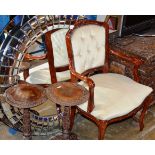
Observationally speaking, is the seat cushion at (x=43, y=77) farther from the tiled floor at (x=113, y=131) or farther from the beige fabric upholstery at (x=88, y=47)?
the tiled floor at (x=113, y=131)

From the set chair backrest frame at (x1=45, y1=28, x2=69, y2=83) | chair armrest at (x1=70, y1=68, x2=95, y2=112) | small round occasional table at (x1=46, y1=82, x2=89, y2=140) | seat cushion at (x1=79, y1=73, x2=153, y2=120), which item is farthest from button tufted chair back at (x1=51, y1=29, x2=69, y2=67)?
small round occasional table at (x1=46, y1=82, x2=89, y2=140)

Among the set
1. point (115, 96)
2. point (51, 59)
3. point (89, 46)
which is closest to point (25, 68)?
point (51, 59)

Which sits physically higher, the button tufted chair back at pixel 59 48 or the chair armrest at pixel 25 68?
the button tufted chair back at pixel 59 48

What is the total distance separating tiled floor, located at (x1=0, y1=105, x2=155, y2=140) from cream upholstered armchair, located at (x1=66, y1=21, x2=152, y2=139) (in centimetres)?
13

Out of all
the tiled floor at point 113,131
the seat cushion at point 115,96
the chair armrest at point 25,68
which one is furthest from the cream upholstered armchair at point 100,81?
the chair armrest at point 25,68

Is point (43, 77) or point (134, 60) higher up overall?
point (134, 60)

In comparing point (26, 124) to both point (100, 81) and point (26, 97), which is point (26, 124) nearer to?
point (26, 97)

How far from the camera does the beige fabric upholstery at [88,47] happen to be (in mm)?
2676

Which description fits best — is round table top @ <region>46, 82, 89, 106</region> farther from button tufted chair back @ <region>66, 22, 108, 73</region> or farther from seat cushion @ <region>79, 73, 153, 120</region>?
button tufted chair back @ <region>66, 22, 108, 73</region>

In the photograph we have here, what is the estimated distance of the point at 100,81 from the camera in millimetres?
2824

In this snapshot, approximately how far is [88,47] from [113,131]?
3.14 feet

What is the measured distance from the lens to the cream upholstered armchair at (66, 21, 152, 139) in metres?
2.49

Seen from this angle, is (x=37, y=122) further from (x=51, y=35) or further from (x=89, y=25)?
(x=89, y=25)

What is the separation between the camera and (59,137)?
2654 mm
